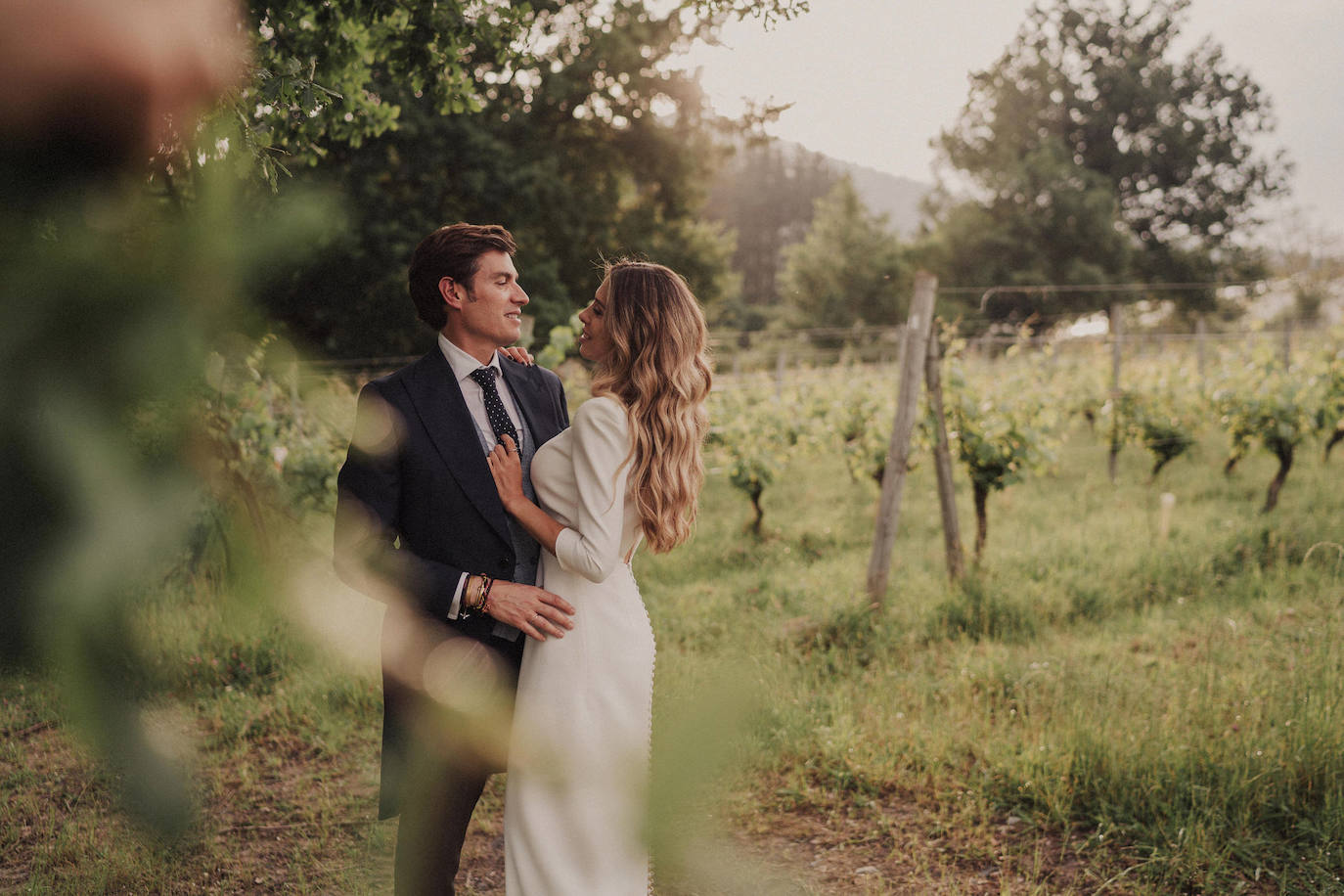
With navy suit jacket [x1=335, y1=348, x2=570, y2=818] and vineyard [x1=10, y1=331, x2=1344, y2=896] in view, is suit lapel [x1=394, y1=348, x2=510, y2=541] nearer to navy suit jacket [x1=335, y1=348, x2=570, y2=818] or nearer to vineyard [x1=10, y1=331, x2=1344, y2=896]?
navy suit jacket [x1=335, y1=348, x2=570, y2=818]

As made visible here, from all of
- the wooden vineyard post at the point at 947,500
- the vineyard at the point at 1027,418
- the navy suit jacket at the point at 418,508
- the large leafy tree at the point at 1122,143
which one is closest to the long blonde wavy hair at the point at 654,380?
the navy suit jacket at the point at 418,508

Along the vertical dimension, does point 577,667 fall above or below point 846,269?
below

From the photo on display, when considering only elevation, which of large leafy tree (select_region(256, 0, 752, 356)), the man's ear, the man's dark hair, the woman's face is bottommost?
the woman's face

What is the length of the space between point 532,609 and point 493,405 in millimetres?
528

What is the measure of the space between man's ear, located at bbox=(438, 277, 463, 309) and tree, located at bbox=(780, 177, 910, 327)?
32.2 meters

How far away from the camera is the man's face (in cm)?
200

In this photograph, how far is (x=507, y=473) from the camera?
195 cm

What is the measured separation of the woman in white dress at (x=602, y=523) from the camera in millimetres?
1854

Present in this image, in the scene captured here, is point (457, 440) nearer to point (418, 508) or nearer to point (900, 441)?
point (418, 508)

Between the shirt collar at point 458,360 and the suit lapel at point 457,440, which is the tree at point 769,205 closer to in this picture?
the shirt collar at point 458,360

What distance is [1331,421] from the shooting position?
8469 mm

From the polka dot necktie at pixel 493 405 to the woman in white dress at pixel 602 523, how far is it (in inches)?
5.3

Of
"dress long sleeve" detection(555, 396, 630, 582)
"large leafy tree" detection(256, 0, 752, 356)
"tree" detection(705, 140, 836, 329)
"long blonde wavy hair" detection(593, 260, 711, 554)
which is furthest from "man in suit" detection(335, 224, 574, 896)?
"tree" detection(705, 140, 836, 329)

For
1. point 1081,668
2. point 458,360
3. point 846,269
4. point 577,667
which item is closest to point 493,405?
A: point 458,360
